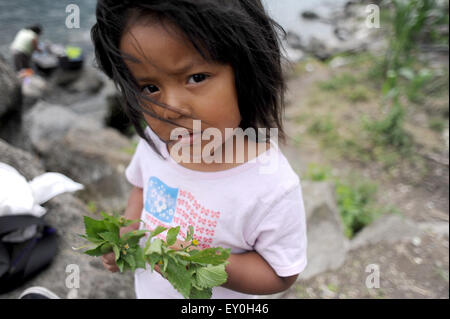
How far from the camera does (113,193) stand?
8.80ft

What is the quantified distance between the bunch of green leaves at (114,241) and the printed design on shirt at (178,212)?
0.50 feet

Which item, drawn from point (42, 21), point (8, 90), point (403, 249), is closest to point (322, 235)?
point (403, 249)

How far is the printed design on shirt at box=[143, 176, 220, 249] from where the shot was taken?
3.16 feet

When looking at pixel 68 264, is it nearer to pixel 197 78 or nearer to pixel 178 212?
pixel 178 212

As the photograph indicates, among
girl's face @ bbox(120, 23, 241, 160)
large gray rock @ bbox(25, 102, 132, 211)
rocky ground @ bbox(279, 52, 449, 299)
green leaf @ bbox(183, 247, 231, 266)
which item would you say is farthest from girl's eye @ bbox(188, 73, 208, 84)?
large gray rock @ bbox(25, 102, 132, 211)

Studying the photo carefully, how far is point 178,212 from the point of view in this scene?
3.31 feet

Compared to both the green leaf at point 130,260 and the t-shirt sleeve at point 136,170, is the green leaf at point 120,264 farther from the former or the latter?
the t-shirt sleeve at point 136,170

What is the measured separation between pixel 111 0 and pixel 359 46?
27.1 feet

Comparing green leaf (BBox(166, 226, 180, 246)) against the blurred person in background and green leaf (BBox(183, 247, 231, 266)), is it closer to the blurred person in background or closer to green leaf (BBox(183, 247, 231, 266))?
green leaf (BBox(183, 247, 231, 266))

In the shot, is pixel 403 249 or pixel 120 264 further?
pixel 403 249

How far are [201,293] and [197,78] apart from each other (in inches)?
20.9

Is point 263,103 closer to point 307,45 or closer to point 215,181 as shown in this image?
point 215,181

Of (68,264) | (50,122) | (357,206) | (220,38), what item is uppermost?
(220,38)

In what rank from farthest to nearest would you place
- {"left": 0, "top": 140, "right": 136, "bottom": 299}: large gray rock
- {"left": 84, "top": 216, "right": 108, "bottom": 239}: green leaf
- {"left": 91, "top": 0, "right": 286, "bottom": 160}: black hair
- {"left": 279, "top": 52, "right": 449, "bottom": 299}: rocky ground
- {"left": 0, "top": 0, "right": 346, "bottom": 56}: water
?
{"left": 0, "top": 0, "right": 346, "bottom": 56}: water, {"left": 279, "top": 52, "right": 449, "bottom": 299}: rocky ground, {"left": 0, "top": 140, "right": 136, "bottom": 299}: large gray rock, {"left": 84, "top": 216, "right": 108, "bottom": 239}: green leaf, {"left": 91, "top": 0, "right": 286, "bottom": 160}: black hair
